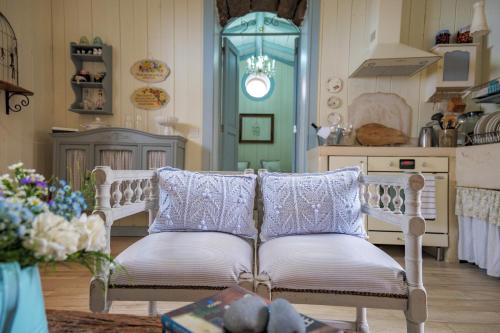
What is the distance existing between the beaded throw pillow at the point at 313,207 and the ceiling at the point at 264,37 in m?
2.76

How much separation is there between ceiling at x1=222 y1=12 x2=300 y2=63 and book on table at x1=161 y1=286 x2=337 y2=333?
3.44m

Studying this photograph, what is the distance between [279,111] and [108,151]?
442 cm

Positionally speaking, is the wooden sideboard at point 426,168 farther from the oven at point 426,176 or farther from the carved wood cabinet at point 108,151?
the carved wood cabinet at point 108,151

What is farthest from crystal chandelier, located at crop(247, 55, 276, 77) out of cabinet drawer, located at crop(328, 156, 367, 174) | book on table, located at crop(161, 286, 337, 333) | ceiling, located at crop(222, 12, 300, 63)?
book on table, located at crop(161, 286, 337, 333)

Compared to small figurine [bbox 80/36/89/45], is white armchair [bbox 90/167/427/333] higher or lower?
lower

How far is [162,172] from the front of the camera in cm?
148

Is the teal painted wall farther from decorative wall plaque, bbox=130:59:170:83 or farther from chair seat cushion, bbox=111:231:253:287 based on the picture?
chair seat cushion, bbox=111:231:253:287

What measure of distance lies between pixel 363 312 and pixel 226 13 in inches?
126

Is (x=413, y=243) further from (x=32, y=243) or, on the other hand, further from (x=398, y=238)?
(x=398, y=238)

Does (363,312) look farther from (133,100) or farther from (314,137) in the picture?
(133,100)

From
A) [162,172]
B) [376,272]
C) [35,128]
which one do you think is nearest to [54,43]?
[35,128]

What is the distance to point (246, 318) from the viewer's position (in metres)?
0.57

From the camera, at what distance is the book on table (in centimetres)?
59

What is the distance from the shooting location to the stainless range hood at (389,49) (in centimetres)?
269
